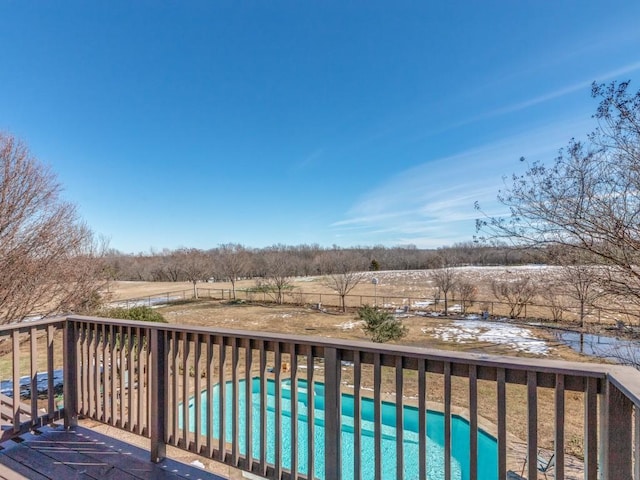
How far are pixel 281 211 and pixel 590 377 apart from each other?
2208cm

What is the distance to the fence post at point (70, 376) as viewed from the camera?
2658 millimetres

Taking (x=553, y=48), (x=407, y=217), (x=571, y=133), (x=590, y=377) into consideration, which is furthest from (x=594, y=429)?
(x=407, y=217)

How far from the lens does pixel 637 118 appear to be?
178 inches

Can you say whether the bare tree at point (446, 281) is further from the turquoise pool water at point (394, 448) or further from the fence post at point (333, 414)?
the fence post at point (333, 414)

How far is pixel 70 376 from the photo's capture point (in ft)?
8.79

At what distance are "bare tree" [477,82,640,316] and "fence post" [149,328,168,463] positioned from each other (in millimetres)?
5621

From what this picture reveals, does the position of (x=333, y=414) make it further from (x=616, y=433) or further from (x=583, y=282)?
(x=583, y=282)

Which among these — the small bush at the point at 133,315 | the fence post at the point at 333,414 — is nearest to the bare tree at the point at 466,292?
the small bush at the point at 133,315

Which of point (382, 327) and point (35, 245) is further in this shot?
point (382, 327)

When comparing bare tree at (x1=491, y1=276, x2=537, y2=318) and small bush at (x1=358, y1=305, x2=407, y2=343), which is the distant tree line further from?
small bush at (x1=358, y1=305, x2=407, y2=343)

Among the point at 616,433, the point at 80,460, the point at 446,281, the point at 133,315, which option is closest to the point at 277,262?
the point at 446,281

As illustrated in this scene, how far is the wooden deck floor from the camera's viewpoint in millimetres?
2062

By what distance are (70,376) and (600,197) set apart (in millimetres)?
6629

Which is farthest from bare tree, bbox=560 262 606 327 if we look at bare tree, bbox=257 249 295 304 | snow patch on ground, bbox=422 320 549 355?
bare tree, bbox=257 249 295 304
